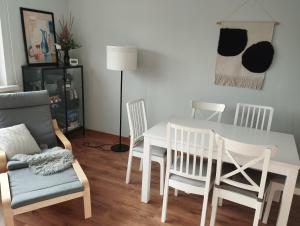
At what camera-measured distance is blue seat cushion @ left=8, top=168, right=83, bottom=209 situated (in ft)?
6.05

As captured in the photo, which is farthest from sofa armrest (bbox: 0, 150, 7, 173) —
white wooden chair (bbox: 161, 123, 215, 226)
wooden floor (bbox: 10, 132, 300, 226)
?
white wooden chair (bbox: 161, 123, 215, 226)

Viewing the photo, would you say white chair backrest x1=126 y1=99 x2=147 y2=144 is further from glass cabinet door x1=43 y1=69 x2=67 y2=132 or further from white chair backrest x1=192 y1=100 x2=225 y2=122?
glass cabinet door x1=43 y1=69 x2=67 y2=132

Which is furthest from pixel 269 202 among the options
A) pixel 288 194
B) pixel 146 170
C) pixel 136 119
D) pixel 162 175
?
pixel 136 119

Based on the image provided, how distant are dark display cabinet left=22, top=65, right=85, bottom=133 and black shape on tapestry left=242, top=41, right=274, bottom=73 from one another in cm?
248

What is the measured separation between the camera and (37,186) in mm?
1960

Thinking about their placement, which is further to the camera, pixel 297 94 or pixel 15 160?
pixel 297 94

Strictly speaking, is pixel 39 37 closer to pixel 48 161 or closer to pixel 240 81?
pixel 48 161

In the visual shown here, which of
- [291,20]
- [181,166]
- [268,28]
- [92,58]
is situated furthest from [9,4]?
[291,20]

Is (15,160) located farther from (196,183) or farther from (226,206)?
(226,206)

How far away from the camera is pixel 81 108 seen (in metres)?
4.17

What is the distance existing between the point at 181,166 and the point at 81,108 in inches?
105

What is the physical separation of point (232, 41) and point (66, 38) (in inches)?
94.3

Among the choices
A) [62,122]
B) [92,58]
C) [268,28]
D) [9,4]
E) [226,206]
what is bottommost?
[226,206]

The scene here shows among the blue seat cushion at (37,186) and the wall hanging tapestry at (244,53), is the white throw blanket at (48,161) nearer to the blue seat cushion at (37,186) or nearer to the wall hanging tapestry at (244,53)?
the blue seat cushion at (37,186)
